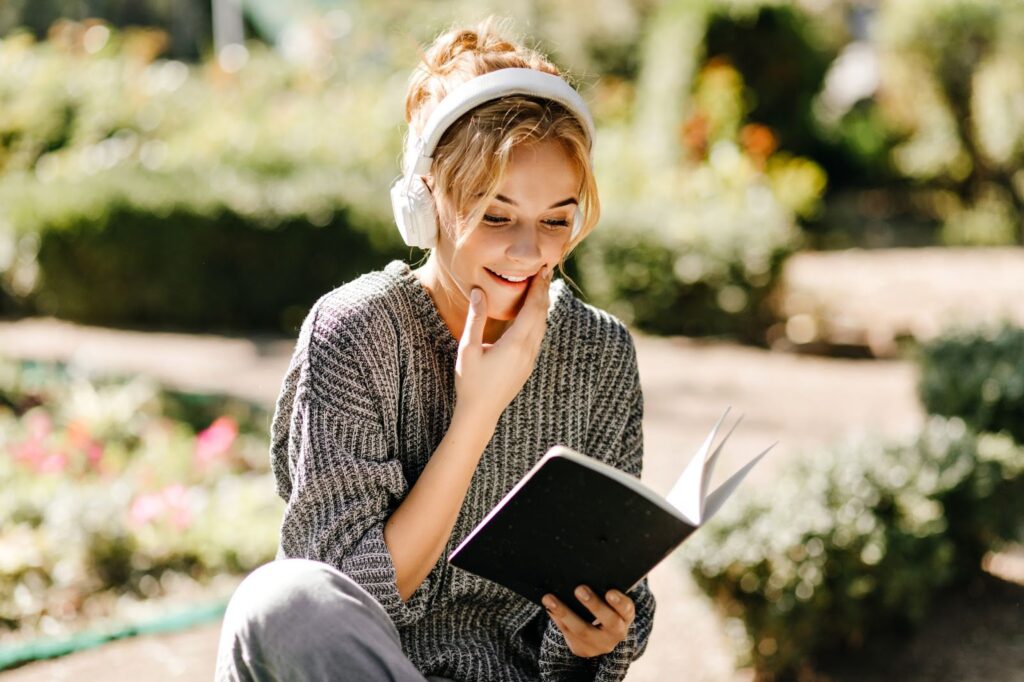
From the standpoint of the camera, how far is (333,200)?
364 inches

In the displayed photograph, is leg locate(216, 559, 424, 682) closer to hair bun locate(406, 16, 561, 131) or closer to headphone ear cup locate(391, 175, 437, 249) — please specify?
headphone ear cup locate(391, 175, 437, 249)

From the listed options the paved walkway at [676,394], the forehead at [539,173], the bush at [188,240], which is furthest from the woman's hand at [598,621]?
the bush at [188,240]

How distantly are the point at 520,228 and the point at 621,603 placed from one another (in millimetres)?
665

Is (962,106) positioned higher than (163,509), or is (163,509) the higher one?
(962,106)

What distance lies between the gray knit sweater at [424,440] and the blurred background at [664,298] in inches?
28.9

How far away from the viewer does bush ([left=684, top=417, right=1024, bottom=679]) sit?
3.54 metres

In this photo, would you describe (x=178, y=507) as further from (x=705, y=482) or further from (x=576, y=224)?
(x=705, y=482)

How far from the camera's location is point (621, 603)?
6.26 feet

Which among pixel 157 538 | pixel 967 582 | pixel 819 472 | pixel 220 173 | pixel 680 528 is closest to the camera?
pixel 680 528

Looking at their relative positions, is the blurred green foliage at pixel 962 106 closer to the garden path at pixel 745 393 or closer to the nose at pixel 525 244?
the garden path at pixel 745 393

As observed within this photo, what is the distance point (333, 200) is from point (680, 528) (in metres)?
7.89

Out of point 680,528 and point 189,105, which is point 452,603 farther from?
point 189,105

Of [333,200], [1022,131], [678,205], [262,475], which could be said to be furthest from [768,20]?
[262,475]

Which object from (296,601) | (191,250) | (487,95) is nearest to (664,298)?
(191,250)
